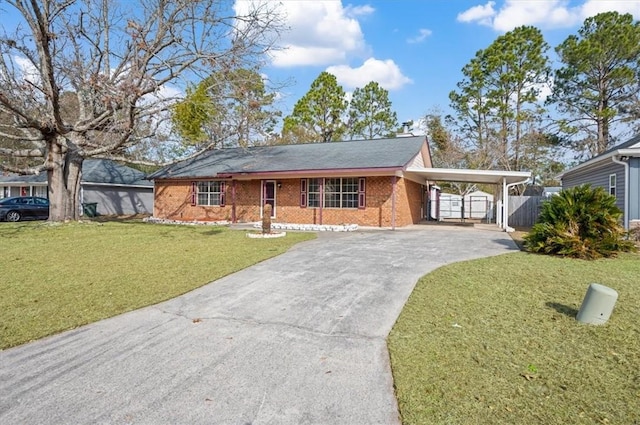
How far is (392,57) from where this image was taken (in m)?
21.4

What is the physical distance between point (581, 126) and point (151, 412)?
3158 centimetres

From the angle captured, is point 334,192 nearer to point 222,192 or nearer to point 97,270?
point 222,192

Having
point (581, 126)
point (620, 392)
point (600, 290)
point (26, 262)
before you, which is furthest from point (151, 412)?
point (581, 126)

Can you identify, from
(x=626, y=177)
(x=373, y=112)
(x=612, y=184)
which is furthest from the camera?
(x=373, y=112)

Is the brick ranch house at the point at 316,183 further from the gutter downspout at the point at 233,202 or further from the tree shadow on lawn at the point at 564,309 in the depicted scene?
the tree shadow on lawn at the point at 564,309

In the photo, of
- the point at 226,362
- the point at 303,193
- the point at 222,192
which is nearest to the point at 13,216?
the point at 222,192

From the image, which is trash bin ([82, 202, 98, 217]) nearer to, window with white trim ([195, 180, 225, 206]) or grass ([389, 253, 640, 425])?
window with white trim ([195, 180, 225, 206])

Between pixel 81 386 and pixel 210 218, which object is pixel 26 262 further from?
pixel 210 218

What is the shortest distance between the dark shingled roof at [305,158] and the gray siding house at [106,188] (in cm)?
677

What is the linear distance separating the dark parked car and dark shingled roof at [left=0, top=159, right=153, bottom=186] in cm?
345

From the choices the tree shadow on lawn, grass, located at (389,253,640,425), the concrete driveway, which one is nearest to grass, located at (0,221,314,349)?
the concrete driveway

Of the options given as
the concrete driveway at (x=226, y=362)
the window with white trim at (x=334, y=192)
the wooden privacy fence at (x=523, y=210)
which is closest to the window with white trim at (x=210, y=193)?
the window with white trim at (x=334, y=192)

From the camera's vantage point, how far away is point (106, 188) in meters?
25.4

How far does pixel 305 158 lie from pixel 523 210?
37.7ft
